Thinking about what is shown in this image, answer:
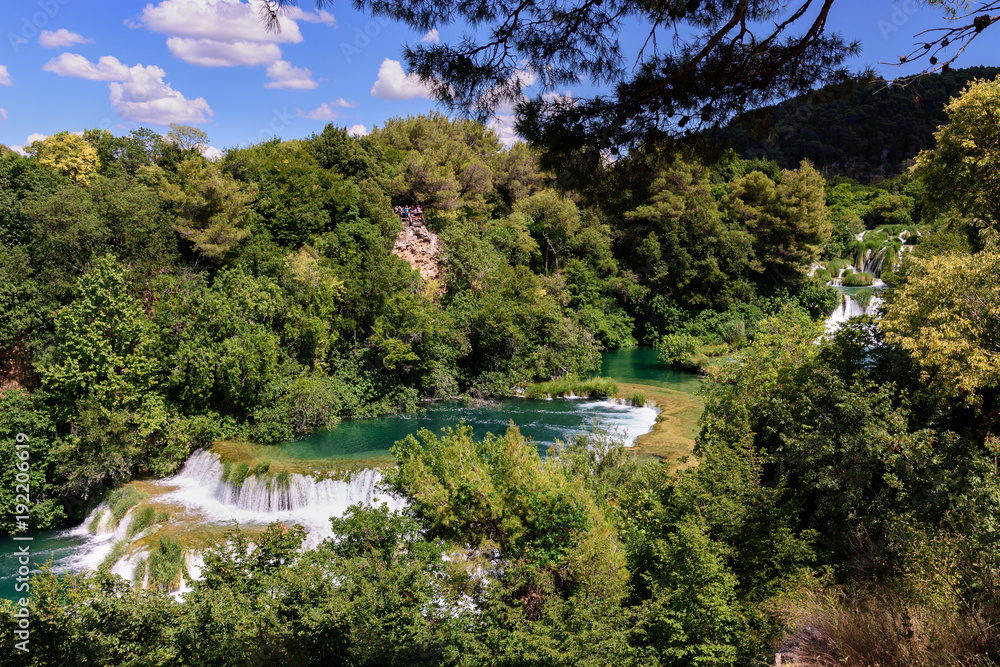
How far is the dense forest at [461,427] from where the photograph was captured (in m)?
6.45

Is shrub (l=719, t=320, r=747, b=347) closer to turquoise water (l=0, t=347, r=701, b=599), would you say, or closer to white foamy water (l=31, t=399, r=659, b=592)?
turquoise water (l=0, t=347, r=701, b=599)

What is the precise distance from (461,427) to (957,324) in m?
7.51

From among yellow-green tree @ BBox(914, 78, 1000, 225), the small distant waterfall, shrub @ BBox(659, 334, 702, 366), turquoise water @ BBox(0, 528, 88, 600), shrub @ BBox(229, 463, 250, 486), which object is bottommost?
turquoise water @ BBox(0, 528, 88, 600)

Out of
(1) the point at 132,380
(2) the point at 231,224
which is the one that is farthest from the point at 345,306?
(1) the point at 132,380

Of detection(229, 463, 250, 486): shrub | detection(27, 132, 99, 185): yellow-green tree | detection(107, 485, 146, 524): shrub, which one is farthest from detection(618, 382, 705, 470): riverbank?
detection(27, 132, 99, 185): yellow-green tree

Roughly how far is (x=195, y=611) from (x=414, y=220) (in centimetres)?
2312

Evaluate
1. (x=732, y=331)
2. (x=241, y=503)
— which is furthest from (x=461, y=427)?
(x=732, y=331)

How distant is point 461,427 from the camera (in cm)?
1054

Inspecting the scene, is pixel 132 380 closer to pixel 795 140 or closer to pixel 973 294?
pixel 973 294

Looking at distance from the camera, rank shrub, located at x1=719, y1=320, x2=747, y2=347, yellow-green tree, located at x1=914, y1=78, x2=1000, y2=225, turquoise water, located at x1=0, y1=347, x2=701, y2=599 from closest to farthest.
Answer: yellow-green tree, located at x1=914, y1=78, x2=1000, y2=225 < turquoise water, located at x1=0, y1=347, x2=701, y2=599 < shrub, located at x1=719, y1=320, x2=747, y2=347

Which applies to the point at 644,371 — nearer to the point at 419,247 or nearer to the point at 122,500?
the point at 419,247

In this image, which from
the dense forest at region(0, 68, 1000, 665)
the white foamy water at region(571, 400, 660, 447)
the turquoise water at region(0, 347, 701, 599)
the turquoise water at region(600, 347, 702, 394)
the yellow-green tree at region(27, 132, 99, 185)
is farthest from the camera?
the turquoise water at region(600, 347, 702, 394)

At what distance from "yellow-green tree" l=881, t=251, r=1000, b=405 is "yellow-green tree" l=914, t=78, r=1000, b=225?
2.87m

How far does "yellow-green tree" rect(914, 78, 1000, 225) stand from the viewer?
30.5 feet
